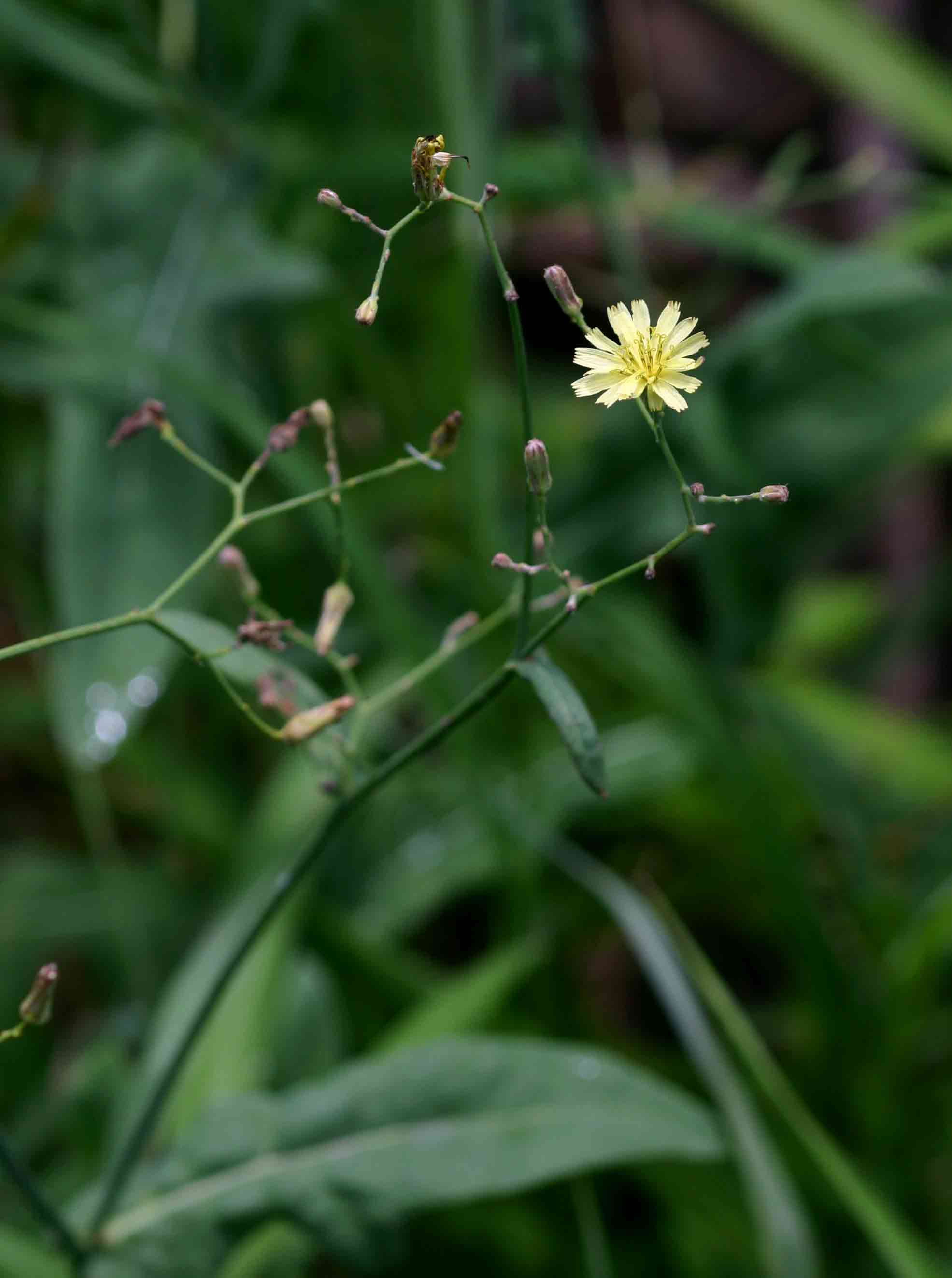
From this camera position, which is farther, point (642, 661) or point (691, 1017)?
point (642, 661)

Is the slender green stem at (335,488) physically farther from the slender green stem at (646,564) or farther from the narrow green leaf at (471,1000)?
the narrow green leaf at (471,1000)

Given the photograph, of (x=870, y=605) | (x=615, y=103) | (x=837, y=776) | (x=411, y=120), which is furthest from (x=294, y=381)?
(x=615, y=103)

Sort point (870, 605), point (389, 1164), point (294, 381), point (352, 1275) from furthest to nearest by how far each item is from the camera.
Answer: point (870, 605) → point (294, 381) → point (352, 1275) → point (389, 1164)

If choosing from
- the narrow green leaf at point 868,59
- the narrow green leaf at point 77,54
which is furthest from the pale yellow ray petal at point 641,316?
the narrow green leaf at point 868,59

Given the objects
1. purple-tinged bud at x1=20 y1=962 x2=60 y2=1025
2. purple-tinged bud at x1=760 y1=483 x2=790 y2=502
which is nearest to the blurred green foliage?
purple-tinged bud at x1=20 y1=962 x2=60 y2=1025

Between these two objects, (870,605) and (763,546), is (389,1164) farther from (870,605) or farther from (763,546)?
(870,605)

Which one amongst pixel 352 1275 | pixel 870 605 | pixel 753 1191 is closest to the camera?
pixel 753 1191

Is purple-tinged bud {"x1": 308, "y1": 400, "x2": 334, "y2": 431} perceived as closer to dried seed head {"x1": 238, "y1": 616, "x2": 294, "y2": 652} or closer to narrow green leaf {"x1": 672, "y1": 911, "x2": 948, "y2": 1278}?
dried seed head {"x1": 238, "y1": 616, "x2": 294, "y2": 652}
